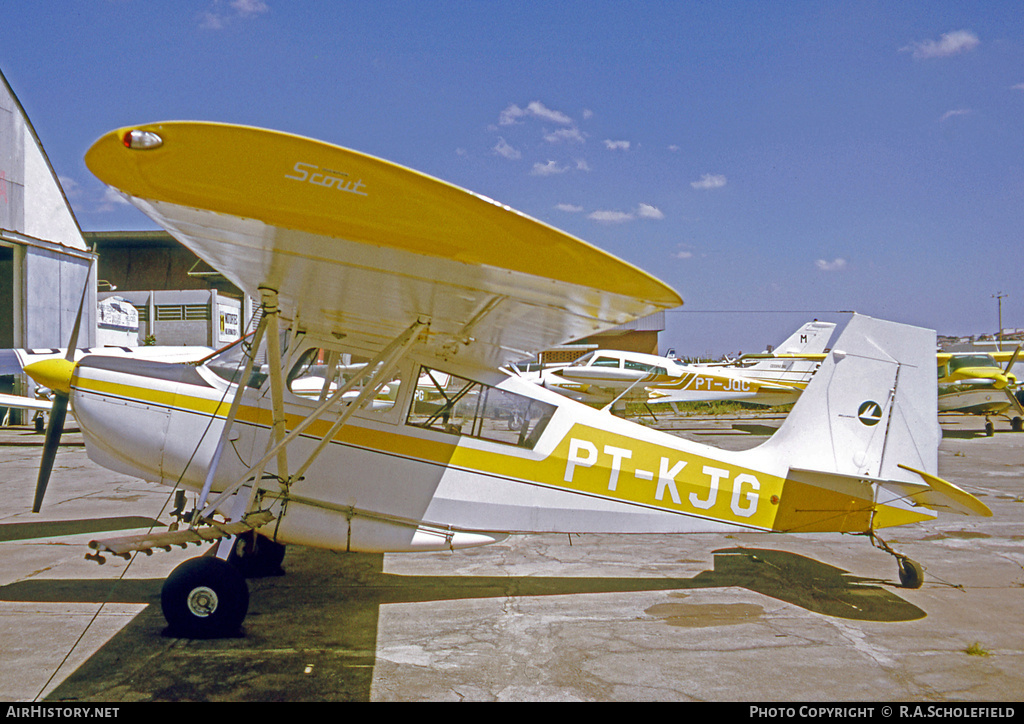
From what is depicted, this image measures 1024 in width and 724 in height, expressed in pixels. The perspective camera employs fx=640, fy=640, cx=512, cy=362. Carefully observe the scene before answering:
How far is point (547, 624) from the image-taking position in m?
4.73

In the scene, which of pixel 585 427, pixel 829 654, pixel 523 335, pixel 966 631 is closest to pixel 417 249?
pixel 523 335

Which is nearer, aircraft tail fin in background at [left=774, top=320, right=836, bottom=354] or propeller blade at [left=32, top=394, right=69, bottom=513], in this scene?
propeller blade at [left=32, top=394, right=69, bottom=513]

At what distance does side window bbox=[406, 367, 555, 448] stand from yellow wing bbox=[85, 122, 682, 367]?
1.73 m

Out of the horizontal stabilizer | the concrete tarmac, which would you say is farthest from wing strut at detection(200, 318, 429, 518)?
the horizontal stabilizer

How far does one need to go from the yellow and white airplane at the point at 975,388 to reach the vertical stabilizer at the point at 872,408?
18892 millimetres

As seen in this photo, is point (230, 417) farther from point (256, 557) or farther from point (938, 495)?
point (938, 495)

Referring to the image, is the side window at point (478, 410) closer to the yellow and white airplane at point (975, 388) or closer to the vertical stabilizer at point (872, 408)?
the vertical stabilizer at point (872, 408)

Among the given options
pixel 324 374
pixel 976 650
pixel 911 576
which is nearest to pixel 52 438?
pixel 324 374

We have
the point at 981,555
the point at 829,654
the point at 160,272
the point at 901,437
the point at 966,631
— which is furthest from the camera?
the point at 160,272

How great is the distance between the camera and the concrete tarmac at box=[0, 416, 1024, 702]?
369 centimetres

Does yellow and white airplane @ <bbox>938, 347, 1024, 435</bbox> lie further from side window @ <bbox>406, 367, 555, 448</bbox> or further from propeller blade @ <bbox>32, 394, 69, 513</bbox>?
propeller blade @ <bbox>32, 394, 69, 513</bbox>
